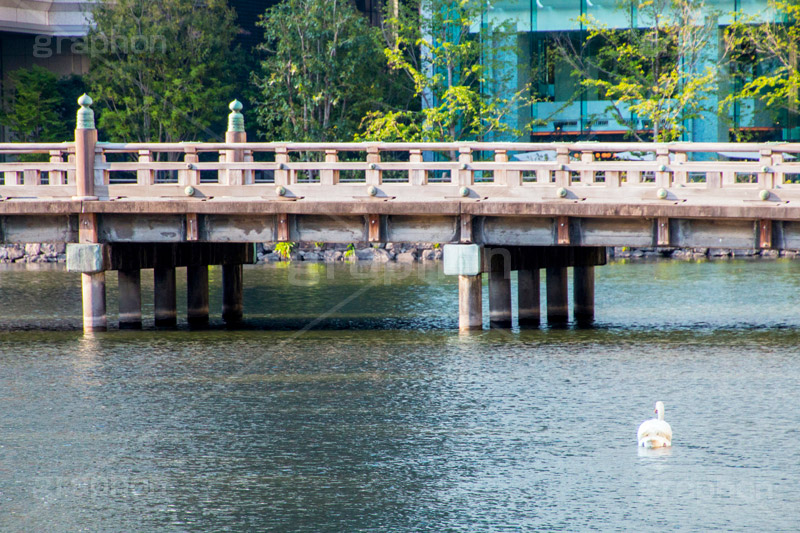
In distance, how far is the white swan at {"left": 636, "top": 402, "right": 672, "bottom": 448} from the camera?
56.0ft

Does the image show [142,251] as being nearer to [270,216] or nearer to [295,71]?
[270,216]

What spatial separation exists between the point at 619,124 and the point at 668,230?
97.6 ft

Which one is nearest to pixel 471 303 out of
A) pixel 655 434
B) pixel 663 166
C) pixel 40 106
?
pixel 663 166

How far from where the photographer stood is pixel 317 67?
173ft

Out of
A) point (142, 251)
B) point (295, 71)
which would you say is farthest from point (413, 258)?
point (142, 251)

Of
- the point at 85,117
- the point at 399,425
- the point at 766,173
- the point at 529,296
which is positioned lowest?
the point at 399,425

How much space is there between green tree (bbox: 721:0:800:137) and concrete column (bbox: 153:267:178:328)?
29.8 m

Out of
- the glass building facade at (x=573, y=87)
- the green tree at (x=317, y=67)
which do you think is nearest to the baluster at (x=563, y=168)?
the green tree at (x=317, y=67)

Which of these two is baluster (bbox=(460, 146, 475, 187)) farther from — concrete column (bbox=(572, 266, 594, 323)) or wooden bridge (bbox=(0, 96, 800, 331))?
concrete column (bbox=(572, 266, 594, 323))

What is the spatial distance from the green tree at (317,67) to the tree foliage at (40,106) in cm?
1331

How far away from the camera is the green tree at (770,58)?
2005 inches

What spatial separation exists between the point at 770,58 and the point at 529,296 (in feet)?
96.3

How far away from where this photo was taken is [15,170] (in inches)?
1116

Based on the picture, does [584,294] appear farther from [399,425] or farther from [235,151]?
[399,425]
